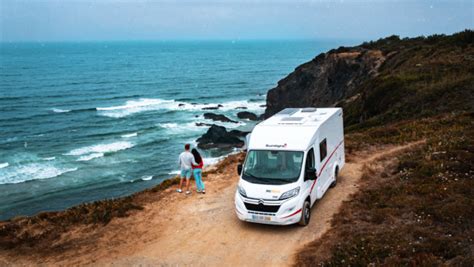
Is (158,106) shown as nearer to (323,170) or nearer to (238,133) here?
(238,133)

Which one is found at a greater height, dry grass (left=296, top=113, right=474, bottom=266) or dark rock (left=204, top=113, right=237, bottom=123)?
dry grass (left=296, top=113, right=474, bottom=266)

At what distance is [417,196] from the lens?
13.1 meters

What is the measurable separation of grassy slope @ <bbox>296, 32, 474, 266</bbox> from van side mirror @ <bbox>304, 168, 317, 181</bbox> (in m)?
1.37

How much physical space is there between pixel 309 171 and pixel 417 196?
11.3 feet

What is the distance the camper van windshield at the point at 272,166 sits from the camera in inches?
480

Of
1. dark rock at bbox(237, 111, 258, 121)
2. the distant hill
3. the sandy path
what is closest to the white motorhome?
the sandy path

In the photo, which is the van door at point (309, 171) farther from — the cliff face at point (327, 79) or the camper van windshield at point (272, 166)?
the cliff face at point (327, 79)

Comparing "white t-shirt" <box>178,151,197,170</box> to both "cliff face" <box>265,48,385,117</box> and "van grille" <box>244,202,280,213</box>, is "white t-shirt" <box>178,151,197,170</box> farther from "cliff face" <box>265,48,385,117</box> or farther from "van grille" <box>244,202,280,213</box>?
"cliff face" <box>265,48,385,117</box>

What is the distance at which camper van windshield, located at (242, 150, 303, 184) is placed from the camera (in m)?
12.2

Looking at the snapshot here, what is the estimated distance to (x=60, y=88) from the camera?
3954 inches

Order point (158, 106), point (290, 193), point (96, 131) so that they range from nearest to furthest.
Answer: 1. point (290, 193)
2. point (96, 131)
3. point (158, 106)

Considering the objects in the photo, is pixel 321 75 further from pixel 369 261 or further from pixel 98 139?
pixel 369 261

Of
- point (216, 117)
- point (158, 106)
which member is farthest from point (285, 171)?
point (158, 106)

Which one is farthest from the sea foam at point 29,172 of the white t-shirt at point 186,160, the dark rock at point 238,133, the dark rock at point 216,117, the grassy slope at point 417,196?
the white t-shirt at point 186,160
